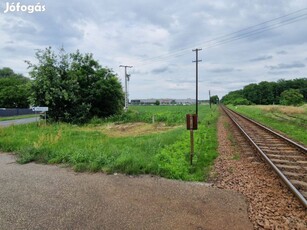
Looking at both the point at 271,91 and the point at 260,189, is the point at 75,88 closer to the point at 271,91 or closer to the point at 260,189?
the point at 260,189

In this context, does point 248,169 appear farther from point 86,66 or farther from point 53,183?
point 86,66

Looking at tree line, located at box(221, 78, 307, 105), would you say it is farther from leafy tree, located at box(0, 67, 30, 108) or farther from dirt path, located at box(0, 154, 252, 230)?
dirt path, located at box(0, 154, 252, 230)

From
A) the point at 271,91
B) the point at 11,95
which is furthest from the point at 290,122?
the point at 271,91

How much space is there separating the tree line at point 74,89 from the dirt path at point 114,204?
17110 millimetres

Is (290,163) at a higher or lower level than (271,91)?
lower

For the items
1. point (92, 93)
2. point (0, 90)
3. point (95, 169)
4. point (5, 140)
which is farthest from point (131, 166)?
point (0, 90)

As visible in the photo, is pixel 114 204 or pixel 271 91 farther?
pixel 271 91

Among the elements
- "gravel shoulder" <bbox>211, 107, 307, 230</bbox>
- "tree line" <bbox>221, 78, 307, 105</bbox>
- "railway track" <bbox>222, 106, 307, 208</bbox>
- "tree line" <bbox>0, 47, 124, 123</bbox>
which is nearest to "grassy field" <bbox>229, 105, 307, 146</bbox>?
"railway track" <bbox>222, 106, 307, 208</bbox>

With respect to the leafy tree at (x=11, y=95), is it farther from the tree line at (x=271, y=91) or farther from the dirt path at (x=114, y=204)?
the tree line at (x=271, y=91)

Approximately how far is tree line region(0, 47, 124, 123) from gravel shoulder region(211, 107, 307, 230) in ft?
59.1

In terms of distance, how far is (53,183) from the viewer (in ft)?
19.2

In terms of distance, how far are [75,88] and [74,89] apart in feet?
0.50

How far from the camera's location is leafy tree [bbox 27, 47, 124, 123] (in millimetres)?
21953

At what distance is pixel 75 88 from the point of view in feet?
78.0
